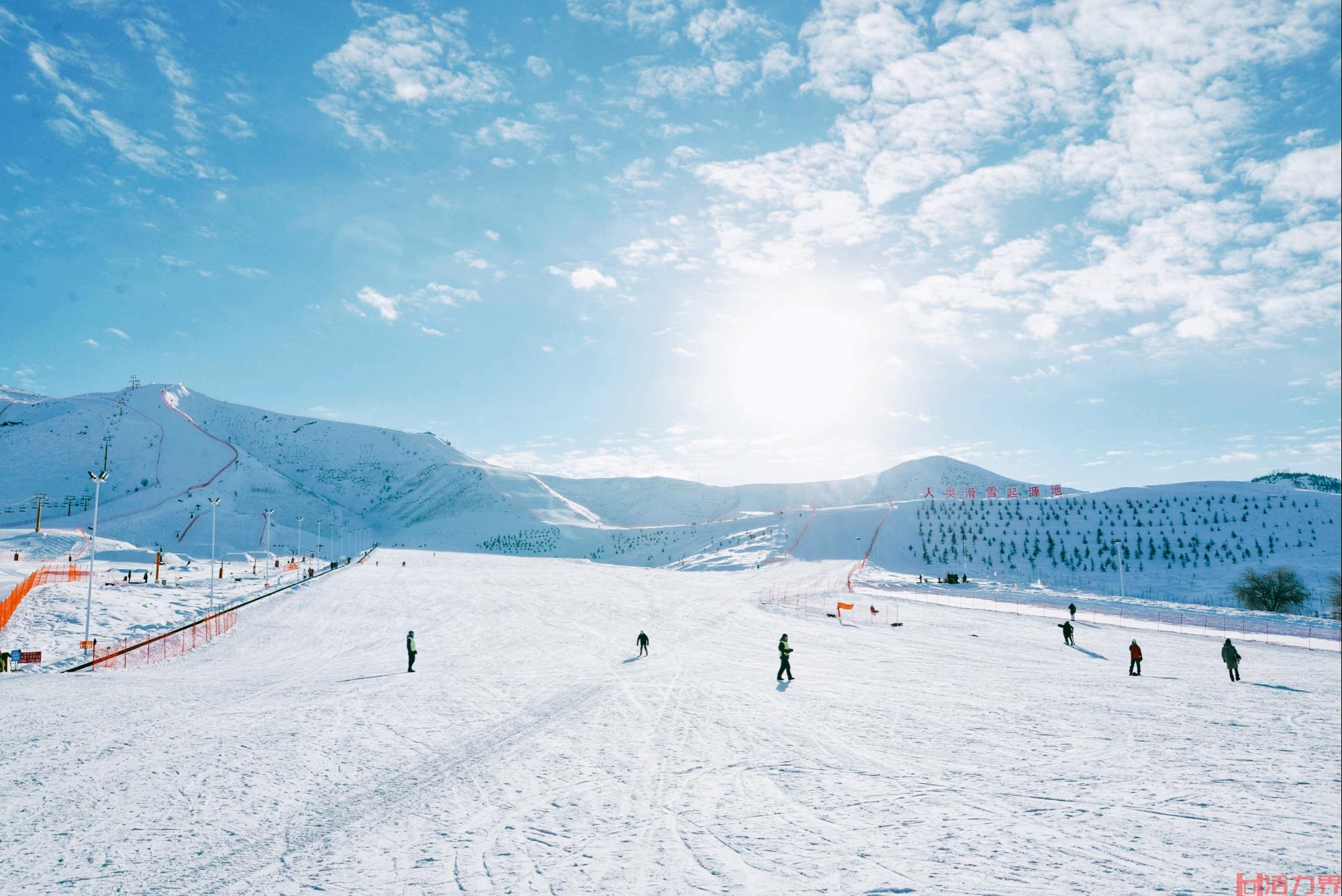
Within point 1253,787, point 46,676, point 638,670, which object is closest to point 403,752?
point 638,670

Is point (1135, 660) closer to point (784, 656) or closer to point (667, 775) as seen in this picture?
point (784, 656)

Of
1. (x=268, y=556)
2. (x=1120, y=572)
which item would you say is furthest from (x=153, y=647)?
(x=1120, y=572)

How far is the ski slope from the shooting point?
28.2ft

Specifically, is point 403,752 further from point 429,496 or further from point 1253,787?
point 429,496

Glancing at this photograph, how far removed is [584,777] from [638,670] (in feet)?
36.8

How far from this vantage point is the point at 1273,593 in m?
50.3

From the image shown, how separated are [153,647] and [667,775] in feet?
86.4

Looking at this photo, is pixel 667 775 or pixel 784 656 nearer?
pixel 667 775

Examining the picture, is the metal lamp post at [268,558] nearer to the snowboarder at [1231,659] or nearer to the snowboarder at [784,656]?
the snowboarder at [784,656]

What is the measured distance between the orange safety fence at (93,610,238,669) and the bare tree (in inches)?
2610

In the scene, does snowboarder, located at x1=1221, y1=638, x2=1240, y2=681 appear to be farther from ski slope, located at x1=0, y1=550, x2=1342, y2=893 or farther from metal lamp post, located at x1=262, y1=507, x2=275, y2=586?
metal lamp post, located at x1=262, y1=507, x2=275, y2=586

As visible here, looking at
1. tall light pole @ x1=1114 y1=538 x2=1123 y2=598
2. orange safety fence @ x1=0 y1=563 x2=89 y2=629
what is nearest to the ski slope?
orange safety fence @ x1=0 y1=563 x2=89 y2=629

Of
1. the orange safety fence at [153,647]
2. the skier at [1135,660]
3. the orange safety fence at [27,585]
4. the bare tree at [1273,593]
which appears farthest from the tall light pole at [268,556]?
the bare tree at [1273,593]

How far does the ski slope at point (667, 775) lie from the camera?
8.61 m
